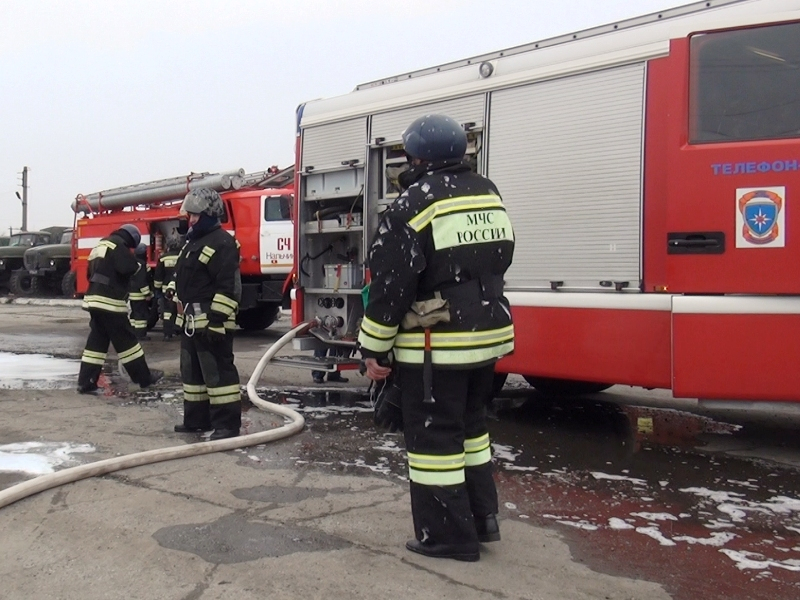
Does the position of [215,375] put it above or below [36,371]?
above

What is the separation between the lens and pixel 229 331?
5.99 metres

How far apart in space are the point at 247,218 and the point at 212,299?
8.21 m

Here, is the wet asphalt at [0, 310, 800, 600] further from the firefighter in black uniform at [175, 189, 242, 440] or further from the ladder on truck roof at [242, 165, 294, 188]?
the ladder on truck roof at [242, 165, 294, 188]

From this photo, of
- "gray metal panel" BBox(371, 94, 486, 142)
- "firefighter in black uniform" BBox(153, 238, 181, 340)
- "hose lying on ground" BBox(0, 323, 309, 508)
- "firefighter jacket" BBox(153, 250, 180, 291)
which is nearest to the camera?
"hose lying on ground" BBox(0, 323, 309, 508)

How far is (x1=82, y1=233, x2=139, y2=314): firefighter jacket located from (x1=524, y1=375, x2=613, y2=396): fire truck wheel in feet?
12.4

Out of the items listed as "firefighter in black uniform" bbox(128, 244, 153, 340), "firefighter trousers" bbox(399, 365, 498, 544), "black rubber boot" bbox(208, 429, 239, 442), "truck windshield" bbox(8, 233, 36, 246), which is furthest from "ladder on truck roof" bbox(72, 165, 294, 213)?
"truck windshield" bbox(8, 233, 36, 246)

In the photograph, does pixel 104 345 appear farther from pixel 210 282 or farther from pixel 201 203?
pixel 201 203

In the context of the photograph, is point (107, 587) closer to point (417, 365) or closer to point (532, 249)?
point (417, 365)

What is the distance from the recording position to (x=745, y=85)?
505cm

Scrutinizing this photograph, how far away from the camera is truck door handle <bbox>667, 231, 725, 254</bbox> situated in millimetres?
5047

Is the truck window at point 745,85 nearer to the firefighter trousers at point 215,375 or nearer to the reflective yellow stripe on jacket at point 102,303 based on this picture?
the firefighter trousers at point 215,375

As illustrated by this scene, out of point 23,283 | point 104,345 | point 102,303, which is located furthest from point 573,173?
point 23,283

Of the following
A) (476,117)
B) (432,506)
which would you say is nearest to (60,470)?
(432,506)

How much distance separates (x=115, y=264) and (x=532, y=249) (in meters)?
3.93
